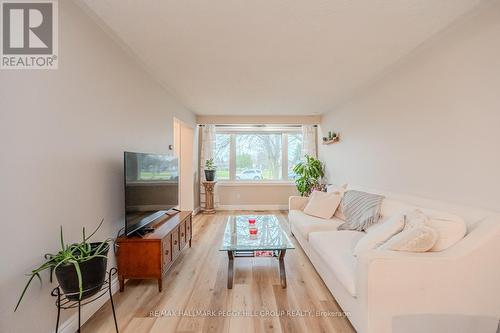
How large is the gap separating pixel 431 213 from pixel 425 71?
4.51ft

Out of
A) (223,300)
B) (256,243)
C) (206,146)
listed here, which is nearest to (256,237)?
(256,243)

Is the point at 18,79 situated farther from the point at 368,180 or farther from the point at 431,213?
the point at 368,180

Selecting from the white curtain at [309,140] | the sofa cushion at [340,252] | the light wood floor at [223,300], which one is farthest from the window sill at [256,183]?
the sofa cushion at [340,252]

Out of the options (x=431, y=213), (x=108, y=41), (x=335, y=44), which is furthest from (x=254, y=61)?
(x=431, y=213)

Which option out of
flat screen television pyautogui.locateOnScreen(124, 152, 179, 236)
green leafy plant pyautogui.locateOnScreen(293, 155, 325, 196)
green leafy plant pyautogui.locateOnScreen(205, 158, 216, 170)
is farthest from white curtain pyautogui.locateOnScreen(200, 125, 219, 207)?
flat screen television pyautogui.locateOnScreen(124, 152, 179, 236)

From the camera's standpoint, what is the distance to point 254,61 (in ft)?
8.28

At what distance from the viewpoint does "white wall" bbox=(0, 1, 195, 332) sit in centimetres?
121

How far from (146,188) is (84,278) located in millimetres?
1150

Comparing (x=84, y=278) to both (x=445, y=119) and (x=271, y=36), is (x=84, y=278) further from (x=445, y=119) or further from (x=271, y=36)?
(x=445, y=119)

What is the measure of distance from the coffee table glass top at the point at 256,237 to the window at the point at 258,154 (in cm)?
276

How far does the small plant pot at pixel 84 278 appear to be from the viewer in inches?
48.2

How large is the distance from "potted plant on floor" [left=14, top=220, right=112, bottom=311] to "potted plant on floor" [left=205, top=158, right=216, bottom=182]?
3.96 metres

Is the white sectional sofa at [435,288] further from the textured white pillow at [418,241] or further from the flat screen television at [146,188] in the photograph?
the flat screen television at [146,188]

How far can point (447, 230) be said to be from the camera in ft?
5.13
